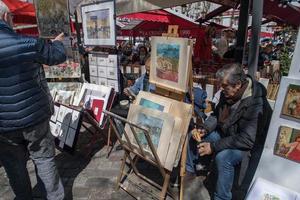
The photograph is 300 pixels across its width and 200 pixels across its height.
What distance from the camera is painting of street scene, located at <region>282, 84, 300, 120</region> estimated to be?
1.82 metres

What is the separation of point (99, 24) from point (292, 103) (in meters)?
2.88

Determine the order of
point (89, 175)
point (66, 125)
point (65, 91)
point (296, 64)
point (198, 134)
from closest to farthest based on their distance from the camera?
point (296, 64), point (198, 134), point (89, 175), point (66, 125), point (65, 91)

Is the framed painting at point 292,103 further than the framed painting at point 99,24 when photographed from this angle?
No

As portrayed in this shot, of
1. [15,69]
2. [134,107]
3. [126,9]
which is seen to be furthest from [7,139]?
[126,9]

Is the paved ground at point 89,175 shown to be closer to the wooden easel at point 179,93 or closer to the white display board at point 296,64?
the wooden easel at point 179,93

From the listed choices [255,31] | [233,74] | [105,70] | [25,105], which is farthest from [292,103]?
[105,70]

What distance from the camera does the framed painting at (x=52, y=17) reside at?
3.92 meters

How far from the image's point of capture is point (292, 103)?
6.08 ft

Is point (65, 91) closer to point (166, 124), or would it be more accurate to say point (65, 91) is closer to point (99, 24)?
point (99, 24)

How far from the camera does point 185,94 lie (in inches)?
98.2

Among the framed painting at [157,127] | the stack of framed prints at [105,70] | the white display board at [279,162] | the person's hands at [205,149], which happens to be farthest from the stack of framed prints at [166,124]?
the stack of framed prints at [105,70]

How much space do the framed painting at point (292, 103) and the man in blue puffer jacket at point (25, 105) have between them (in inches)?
65.5

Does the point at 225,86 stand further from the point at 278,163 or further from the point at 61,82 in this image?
the point at 61,82

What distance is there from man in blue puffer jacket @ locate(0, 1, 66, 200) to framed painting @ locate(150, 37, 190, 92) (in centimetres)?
85
